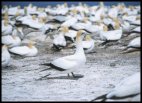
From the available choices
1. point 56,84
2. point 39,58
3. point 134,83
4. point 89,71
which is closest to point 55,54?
point 39,58

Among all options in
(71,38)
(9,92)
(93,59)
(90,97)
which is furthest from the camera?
(71,38)

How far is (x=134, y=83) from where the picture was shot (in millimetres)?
5871

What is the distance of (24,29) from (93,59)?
7.00m

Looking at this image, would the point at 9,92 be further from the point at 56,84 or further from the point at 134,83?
the point at 134,83

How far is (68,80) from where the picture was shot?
8.84m

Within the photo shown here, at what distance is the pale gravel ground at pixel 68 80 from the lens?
759 cm

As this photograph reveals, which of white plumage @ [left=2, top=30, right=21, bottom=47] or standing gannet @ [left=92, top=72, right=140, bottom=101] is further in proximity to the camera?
white plumage @ [left=2, top=30, right=21, bottom=47]

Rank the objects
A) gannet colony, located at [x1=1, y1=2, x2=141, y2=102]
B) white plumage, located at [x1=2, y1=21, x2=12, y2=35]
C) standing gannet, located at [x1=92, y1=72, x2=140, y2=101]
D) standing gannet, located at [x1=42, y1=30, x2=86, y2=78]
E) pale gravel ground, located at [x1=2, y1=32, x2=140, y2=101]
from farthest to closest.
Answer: white plumage, located at [x1=2, y1=21, x2=12, y2=35] → standing gannet, located at [x1=42, y1=30, x2=86, y2=78] → pale gravel ground, located at [x1=2, y1=32, x2=140, y2=101] → gannet colony, located at [x1=1, y1=2, x2=141, y2=102] → standing gannet, located at [x1=92, y1=72, x2=140, y2=101]

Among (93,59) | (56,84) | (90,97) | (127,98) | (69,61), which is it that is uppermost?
(93,59)

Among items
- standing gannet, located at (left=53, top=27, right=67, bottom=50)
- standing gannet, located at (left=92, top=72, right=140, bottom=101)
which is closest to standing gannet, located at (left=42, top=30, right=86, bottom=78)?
standing gannet, located at (left=92, top=72, right=140, bottom=101)

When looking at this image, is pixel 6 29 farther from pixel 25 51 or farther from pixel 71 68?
pixel 71 68

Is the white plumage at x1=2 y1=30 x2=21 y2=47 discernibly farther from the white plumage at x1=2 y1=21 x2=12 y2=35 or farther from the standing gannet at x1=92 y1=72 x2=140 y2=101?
the standing gannet at x1=92 y1=72 x2=140 y2=101

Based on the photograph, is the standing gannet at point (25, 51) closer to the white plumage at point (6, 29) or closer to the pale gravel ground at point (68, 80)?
the pale gravel ground at point (68, 80)

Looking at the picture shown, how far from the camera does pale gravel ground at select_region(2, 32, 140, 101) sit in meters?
7.59
